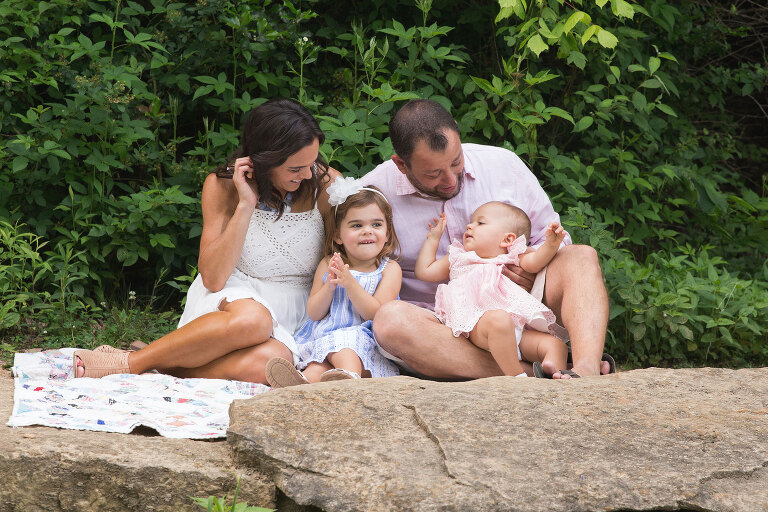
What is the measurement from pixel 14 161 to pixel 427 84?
2297 millimetres

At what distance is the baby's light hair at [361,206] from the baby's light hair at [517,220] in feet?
1.43

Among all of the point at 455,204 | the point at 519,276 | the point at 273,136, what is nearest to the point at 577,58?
the point at 455,204

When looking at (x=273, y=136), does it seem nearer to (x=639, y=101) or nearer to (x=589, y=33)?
(x=589, y=33)

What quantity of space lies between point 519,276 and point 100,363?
165 cm

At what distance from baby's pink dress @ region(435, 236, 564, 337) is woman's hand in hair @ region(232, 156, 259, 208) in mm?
830

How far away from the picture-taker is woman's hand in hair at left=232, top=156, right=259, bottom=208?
3324mm

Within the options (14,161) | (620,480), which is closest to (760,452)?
(620,480)

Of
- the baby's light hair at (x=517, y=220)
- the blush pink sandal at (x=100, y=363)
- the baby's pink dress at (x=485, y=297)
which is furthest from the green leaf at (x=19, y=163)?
the baby's light hair at (x=517, y=220)

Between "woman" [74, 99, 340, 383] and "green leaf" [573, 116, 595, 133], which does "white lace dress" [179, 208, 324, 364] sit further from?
"green leaf" [573, 116, 595, 133]

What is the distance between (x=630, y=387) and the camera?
262 cm

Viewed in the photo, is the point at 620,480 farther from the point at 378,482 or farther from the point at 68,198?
the point at 68,198

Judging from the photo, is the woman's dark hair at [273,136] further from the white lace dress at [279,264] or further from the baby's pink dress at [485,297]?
the baby's pink dress at [485,297]

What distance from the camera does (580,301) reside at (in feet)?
10.4

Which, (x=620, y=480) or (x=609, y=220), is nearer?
(x=620, y=480)
